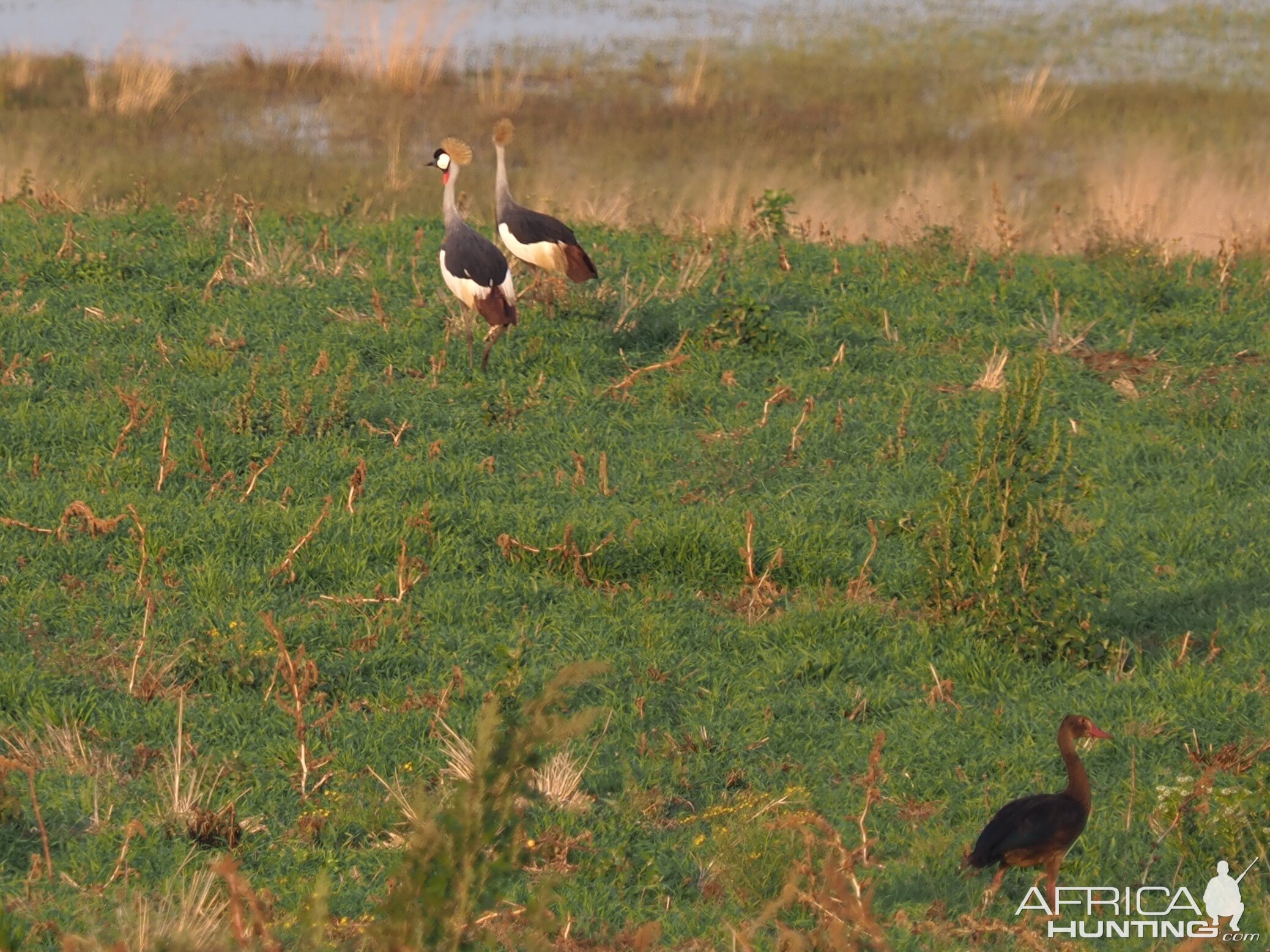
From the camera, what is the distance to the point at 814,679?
18.6ft

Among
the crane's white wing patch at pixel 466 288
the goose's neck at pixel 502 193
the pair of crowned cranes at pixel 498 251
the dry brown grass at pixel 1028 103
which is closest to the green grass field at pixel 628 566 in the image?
the pair of crowned cranes at pixel 498 251

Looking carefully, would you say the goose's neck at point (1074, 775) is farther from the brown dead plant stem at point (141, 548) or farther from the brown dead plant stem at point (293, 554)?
the brown dead plant stem at point (141, 548)

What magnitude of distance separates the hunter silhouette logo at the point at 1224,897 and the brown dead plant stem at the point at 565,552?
2.75m

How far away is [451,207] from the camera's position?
9.14 metres

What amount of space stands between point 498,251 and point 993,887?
5.38 m

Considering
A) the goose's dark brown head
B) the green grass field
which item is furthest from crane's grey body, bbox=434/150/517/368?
the goose's dark brown head

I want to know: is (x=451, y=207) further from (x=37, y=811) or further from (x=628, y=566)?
(x=37, y=811)

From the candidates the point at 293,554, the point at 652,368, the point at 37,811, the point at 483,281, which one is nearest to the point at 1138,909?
the point at 37,811

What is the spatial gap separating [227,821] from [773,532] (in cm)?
290

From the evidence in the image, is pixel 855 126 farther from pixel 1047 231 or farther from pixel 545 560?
pixel 545 560

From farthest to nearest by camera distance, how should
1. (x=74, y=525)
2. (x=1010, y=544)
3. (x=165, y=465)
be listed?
(x=165, y=465)
(x=74, y=525)
(x=1010, y=544)

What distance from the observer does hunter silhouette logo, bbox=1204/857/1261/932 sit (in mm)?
4156

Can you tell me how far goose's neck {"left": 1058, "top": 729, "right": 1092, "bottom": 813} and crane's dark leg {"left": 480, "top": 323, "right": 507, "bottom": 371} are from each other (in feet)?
15.0

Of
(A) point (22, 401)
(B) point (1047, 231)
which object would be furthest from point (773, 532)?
(B) point (1047, 231)
